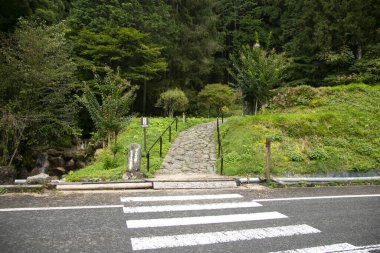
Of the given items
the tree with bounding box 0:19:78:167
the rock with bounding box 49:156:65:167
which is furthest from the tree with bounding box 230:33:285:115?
the rock with bounding box 49:156:65:167

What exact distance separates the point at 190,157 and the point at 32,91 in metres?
8.78

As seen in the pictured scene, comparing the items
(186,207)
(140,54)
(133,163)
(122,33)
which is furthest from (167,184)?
(140,54)

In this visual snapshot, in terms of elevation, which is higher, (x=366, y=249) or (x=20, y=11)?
(x=20, y=11)

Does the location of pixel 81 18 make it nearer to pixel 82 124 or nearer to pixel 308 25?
pixel 82 124

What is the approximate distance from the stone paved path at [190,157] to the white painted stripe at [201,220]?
3.65 metres

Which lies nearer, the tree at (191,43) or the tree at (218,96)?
the tree at (218,96)

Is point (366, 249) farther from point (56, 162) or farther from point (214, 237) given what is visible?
point (56, 162)

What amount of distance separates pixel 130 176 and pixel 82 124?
59.3ft

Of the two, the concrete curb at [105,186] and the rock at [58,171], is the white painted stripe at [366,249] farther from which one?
the rock at [58,171]

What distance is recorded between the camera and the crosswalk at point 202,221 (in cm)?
445

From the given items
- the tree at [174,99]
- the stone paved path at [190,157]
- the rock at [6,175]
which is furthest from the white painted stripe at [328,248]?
the tree at [174,99]

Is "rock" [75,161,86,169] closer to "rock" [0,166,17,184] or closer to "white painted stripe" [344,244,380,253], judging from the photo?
"rock" [0,166,17,184]

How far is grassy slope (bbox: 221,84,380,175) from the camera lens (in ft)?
34.0

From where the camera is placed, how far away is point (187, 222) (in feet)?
17.6
